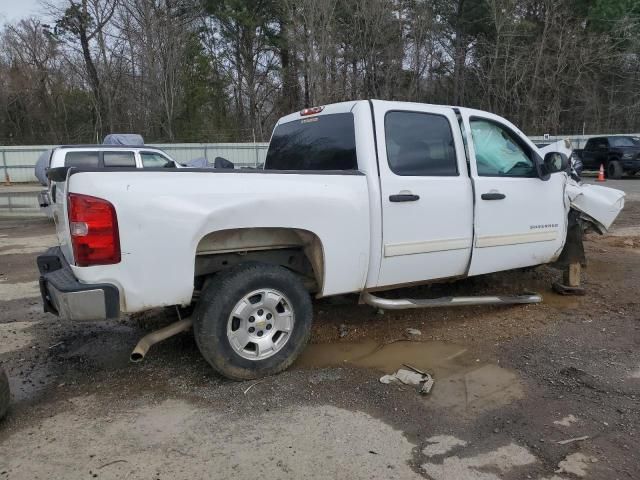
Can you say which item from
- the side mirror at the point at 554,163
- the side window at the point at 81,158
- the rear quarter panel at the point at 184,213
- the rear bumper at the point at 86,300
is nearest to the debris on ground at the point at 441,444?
the rear quarter panel at the point at 184,213

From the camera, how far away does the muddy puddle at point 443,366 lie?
3.58 meters

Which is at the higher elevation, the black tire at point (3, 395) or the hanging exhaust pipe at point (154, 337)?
the hanging exhaust pipe at point (154, 337)

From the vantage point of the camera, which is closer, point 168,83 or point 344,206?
point 344,206

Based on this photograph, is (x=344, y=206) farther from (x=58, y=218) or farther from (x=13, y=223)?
(x=13, y=223)

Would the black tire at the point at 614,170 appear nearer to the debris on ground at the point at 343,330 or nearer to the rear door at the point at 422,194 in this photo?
the rear door at the point at 422,194

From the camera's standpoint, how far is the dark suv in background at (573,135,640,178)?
22.0 metres

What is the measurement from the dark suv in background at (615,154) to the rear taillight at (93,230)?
850 inches

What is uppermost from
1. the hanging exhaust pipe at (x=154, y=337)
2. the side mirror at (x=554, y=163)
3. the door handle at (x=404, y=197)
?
the side mirror at (x=554, y=163)

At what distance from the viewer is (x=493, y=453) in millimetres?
2959

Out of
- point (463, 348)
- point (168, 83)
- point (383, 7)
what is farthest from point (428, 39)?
point (463, 348)

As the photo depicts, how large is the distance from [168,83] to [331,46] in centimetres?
1017

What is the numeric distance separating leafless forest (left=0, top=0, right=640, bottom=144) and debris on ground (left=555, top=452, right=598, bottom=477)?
2983 centimetres

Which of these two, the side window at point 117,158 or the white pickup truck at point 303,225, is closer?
the white pickup truck at point 303,225

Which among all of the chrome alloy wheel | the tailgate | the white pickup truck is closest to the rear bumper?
the white pickup truck
